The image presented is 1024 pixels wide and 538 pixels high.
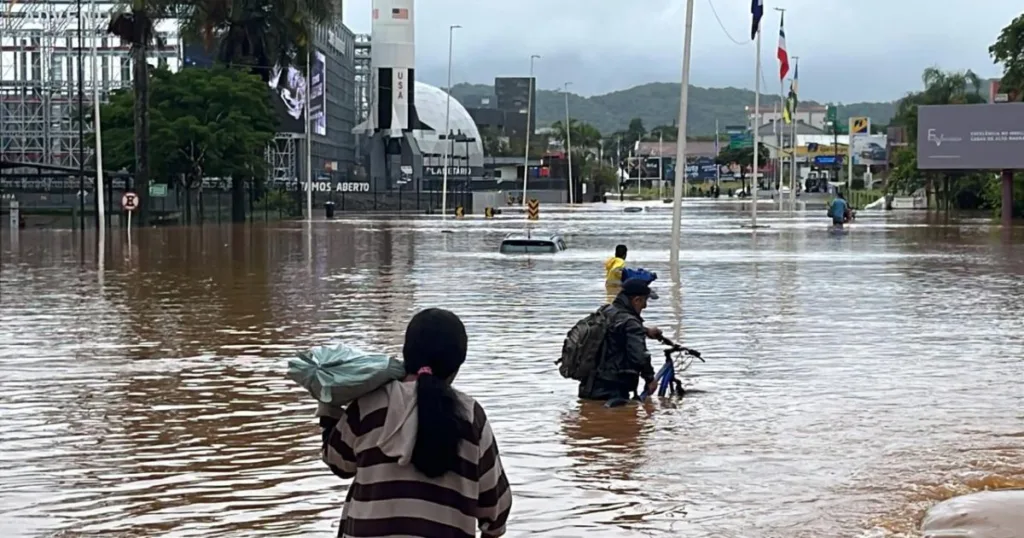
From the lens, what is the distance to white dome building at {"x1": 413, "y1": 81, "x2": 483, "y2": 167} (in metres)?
165

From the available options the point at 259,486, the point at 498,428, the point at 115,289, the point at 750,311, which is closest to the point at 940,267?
the point at 750,311

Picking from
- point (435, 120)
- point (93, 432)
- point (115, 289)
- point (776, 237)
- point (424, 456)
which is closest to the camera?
point (424, 456)

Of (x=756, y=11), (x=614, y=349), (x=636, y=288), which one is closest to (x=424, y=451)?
(x=636, y=288)

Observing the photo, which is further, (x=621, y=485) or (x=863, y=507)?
(x=621, y=485)

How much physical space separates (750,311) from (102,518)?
13999 millimetres

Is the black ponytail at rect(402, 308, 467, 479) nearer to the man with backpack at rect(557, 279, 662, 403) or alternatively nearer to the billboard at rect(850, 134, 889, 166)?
the man with backpack at rect(557, 279, 662, 403)

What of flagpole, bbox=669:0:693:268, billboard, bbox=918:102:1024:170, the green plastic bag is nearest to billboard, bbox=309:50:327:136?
billboard, bbox=918:102:1024:170

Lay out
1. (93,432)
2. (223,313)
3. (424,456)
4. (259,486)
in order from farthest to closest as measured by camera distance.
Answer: (223,313) < (93,432) < (259,486) < (424,456)

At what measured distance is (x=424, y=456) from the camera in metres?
4.60

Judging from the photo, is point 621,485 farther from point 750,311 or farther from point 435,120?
point 435,120

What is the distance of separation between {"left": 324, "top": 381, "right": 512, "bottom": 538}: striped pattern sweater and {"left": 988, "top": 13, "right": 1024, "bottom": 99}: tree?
78.2 m

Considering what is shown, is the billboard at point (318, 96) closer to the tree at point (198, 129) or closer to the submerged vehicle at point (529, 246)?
the tree at point (198, 129)

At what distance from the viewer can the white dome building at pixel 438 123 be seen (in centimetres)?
16512

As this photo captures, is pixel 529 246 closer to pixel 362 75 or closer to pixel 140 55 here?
pixel 140 55
